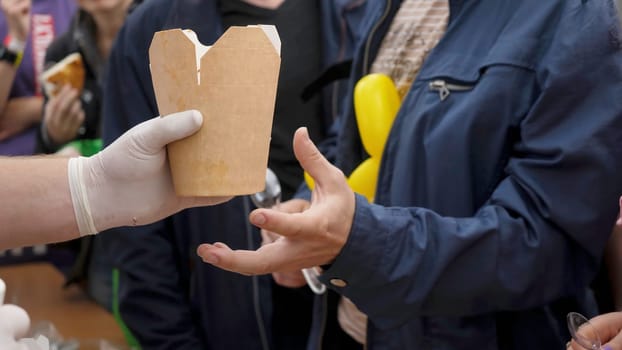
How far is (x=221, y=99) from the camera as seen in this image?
106 centimetres

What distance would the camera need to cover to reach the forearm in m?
1.14

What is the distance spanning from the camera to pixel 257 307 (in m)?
1.94

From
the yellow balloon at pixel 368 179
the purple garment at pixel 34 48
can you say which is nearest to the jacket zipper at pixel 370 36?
the yellow balloon at pixel 368 179

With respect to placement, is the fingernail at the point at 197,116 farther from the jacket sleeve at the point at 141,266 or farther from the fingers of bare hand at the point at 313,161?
the jacket sleeve at the point at 141,266

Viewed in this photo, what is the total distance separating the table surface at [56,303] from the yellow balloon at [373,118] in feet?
3.52

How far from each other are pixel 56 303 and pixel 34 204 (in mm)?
2130

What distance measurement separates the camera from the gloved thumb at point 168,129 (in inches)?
41.2

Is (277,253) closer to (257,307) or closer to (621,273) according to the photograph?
(621,273)

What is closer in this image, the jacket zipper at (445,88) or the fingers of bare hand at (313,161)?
the fingers of bare hand at (313,161)

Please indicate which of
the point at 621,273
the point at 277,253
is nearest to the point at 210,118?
the point at 277,253

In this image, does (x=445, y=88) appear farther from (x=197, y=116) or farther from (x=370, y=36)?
(x=197, y=116)

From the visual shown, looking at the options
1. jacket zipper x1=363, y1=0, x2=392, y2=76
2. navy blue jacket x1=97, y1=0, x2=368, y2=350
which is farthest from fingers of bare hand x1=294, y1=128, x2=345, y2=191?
navy blue jacket x1=97, y1=0, x2=368, y2=350

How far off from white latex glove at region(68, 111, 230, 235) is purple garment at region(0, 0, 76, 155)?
2074 mm

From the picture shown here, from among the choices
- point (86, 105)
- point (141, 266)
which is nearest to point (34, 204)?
point (141, 266)
